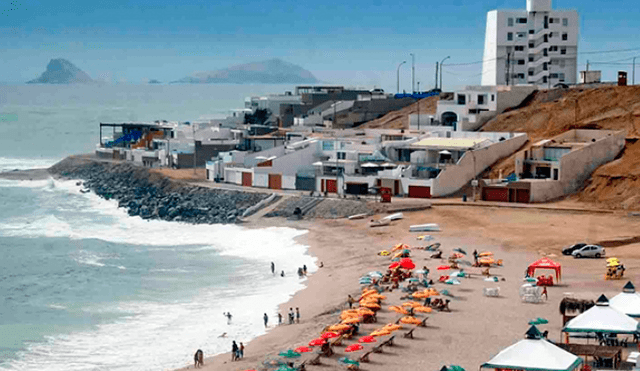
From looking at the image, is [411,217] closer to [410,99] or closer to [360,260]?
[360,260]

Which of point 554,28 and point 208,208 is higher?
point 554,28

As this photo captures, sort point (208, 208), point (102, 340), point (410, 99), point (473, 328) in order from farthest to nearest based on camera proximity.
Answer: point (410, 99)
point (208, 208)
point (102, 340)
point (473, 328)

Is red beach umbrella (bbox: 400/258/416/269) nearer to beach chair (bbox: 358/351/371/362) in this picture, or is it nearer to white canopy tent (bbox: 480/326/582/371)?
beach chair (bbox: 358/351/371/362)

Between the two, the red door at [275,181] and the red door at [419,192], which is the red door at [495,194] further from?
the red door at [275,181]

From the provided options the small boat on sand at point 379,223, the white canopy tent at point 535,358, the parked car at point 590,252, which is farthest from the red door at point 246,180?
the white canopy tent at point 535,358

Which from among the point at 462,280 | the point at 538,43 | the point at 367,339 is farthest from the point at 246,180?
the point at 367,339

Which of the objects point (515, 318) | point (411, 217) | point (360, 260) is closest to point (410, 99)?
point (411, 217)

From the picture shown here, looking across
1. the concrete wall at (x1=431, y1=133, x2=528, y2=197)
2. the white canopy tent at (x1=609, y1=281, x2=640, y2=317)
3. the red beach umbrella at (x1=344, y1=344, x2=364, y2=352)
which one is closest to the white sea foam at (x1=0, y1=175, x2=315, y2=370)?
the red beach umbrella at (x1=344, y1=344, x2=364, y2=352)
